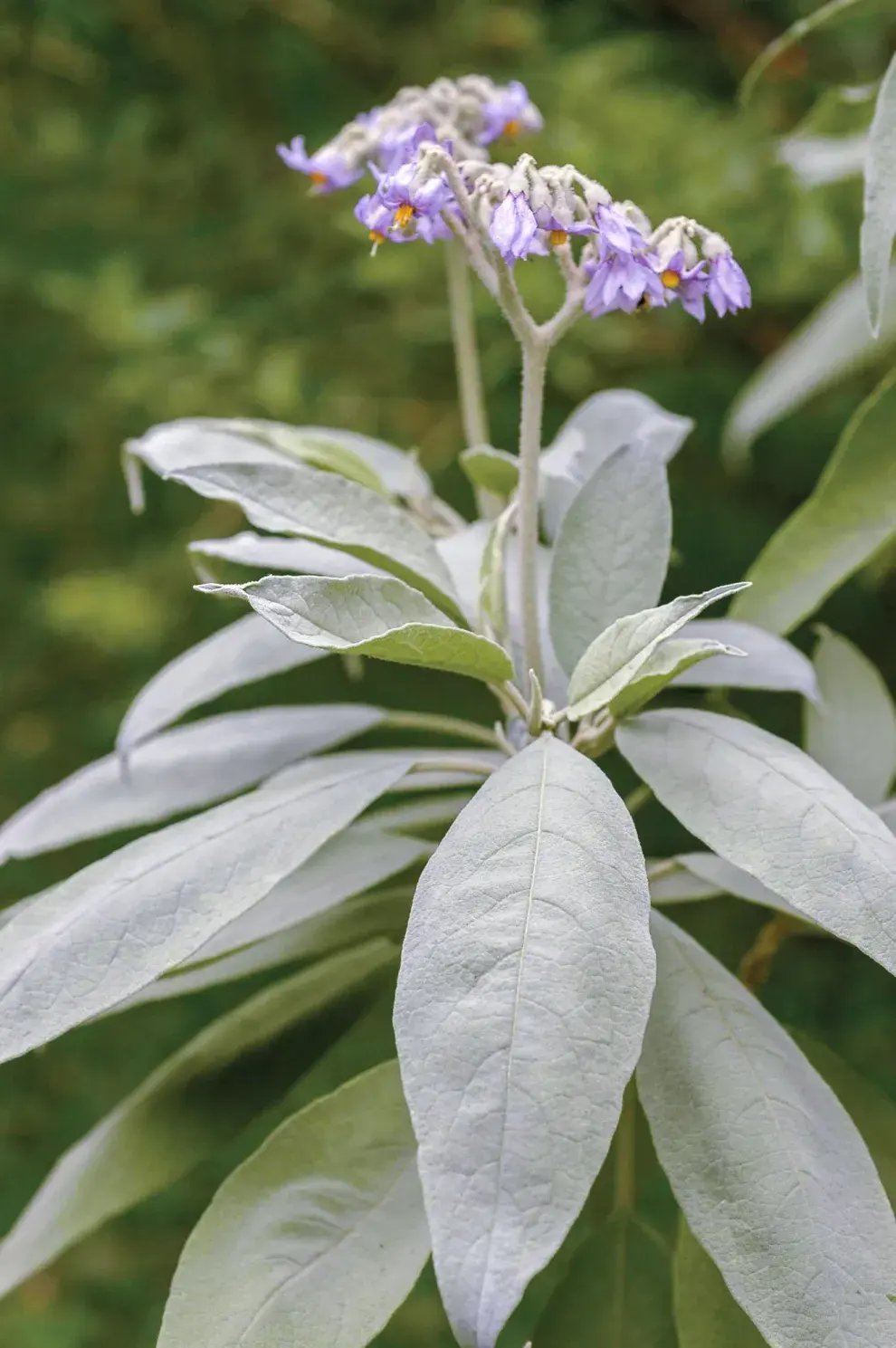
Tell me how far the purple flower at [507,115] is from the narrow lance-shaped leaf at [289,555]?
27cm

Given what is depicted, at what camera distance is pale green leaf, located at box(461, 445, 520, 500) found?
2.34ft

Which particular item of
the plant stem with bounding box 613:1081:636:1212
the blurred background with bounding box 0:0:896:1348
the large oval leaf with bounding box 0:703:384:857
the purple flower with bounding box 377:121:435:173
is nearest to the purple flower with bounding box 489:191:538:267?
the purple flower with bounding box 377:121:435:173

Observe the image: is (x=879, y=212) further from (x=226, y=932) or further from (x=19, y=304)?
(x=19, y=304)

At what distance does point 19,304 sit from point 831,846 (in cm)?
123

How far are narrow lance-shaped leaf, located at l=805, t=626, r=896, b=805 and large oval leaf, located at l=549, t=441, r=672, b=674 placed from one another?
0.56ft

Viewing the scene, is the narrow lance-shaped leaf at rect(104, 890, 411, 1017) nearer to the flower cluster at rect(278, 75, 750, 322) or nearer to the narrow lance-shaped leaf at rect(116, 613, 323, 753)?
the narrow lance-shaped leaf at rect(116, 613, 323, 753)

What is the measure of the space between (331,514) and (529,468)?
10cm

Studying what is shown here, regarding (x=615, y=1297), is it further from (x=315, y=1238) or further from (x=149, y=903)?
(x=149, y=903)

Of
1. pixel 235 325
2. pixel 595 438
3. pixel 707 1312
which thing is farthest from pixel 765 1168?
pixel 235 325

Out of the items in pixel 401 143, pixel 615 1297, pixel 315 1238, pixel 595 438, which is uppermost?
pixel 401 143

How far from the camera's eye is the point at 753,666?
2.18 feet

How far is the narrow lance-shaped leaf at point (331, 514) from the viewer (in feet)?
1.90

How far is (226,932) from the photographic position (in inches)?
25.5

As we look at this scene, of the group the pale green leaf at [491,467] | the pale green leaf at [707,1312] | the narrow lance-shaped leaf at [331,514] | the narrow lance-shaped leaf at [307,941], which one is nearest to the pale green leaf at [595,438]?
the pale green leaf at [491,467]
